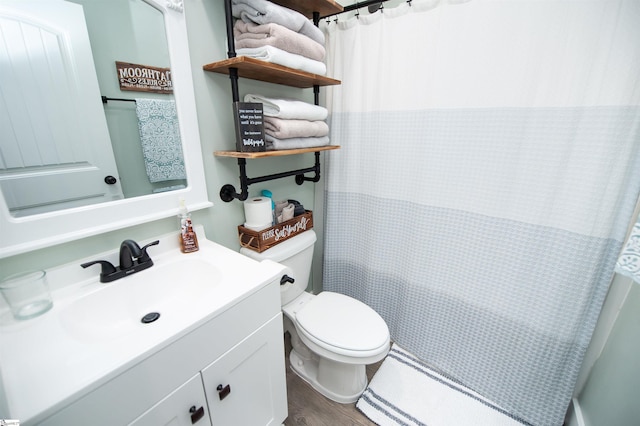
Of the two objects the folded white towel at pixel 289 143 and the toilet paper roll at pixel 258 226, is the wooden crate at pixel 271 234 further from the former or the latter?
the folded white towel at pixel 289 143

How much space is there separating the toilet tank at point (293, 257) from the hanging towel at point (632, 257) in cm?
110

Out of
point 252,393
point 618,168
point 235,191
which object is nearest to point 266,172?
point 235,191

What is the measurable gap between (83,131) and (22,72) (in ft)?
0.58

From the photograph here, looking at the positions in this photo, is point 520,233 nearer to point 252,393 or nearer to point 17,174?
point 252,393

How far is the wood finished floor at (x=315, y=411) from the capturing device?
1.23m

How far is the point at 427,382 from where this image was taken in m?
1.40

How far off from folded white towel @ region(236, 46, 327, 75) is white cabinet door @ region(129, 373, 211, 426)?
1.05 metres

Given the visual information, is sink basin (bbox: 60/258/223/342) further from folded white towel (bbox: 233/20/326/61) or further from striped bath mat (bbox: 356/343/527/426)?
striped bath mat (bbox: 356/343/527/426)

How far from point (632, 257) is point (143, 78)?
1.53m

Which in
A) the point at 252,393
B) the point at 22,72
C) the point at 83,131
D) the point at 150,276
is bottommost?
the point at 252,393

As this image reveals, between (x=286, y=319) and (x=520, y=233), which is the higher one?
(x=520, y=233)

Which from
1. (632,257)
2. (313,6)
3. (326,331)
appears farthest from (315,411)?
(313,6)

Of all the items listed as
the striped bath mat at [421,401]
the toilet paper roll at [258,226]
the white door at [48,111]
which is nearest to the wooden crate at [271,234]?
the toilet paper roll at [258,226]

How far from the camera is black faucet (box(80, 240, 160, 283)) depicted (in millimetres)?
838
